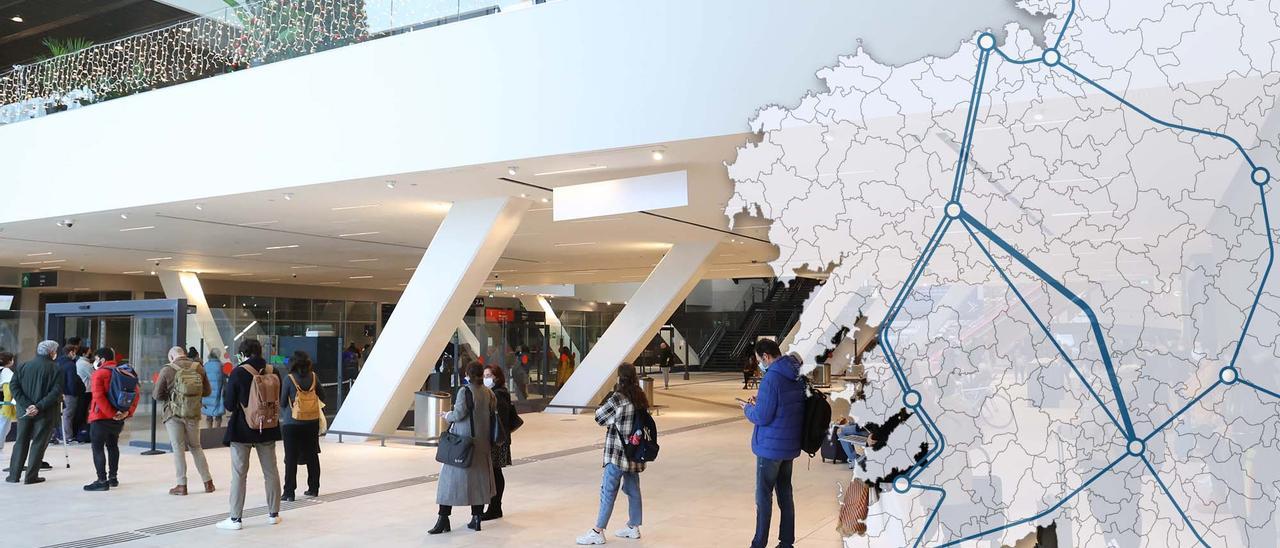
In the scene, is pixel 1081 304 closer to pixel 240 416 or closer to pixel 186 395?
pixel 240 416

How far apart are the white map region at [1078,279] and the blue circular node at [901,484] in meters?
0.03

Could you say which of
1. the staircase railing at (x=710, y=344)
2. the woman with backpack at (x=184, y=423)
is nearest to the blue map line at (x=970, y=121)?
the woman with backpack at (x=184, y=423)

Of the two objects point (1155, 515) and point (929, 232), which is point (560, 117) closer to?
point (929, 232)

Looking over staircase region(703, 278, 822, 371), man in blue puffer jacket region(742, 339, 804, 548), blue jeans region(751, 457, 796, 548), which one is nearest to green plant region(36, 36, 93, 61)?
man in blue puffer jacket region(742, 339, 804, 548)

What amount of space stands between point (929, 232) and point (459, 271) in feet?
28.8

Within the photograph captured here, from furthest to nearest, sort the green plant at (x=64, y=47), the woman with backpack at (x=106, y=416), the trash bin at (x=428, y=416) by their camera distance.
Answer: the green plant at (x=64, y=47)
the trash bin at (x=428, y=416)
the woman with backpack at (x=106, y=416)

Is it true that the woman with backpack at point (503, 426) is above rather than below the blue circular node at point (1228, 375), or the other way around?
below

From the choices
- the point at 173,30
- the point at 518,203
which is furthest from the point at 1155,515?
the point at 173,30

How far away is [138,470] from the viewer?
11125mm

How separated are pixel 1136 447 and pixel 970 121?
1776 mm

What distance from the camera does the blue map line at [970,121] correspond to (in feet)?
16.3

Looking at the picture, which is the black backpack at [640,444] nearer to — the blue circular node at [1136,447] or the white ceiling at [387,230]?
the white ceiling at [387,230]

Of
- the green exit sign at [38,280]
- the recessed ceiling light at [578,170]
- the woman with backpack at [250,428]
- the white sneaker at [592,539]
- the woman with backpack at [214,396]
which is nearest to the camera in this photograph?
the white sneaker at [592,539]

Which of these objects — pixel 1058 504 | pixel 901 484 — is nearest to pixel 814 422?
pixel 901 484
